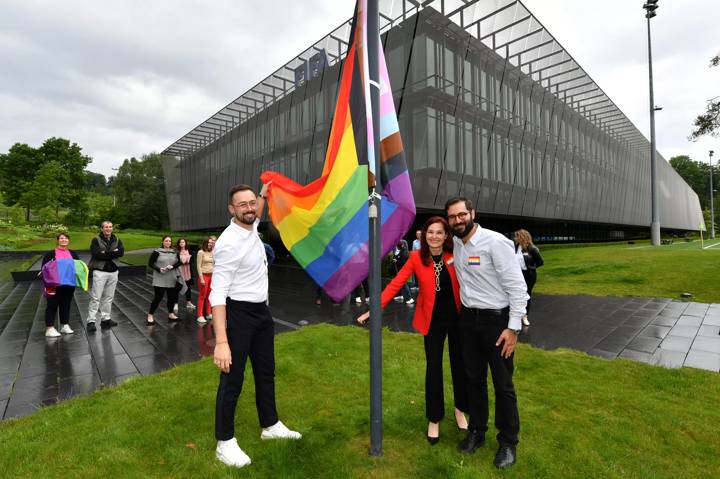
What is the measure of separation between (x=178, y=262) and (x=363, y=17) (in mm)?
6764

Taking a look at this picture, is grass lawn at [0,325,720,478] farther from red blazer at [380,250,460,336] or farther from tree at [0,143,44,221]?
tree at [0,143,44,221]

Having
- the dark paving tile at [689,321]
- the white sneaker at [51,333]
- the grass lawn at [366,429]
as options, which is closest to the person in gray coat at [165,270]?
the white sneaker at [51,333]

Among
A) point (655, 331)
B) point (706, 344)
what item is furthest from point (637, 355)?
point (655, 331)

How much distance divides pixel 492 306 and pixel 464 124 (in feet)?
49.0

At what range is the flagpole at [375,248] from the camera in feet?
9.14

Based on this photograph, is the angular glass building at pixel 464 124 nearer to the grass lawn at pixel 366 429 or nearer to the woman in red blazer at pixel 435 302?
the grass lawn at pixel 366 429

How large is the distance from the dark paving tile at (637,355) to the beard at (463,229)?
4.44 metres

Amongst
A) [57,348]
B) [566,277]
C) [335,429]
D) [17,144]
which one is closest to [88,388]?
[57,348]

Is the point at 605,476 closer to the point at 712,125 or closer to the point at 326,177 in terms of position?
the point at 326,177

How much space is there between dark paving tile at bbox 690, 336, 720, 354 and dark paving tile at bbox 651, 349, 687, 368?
494mm

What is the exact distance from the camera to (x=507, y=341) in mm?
2688

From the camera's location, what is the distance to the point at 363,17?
2.92 metres

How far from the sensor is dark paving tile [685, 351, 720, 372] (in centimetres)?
500

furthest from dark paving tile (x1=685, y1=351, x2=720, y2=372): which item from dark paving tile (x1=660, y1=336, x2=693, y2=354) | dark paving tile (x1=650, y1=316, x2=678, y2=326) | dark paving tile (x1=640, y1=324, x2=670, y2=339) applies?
dark paving tile (x1=650, y1=316, x2=678, y2=326)
